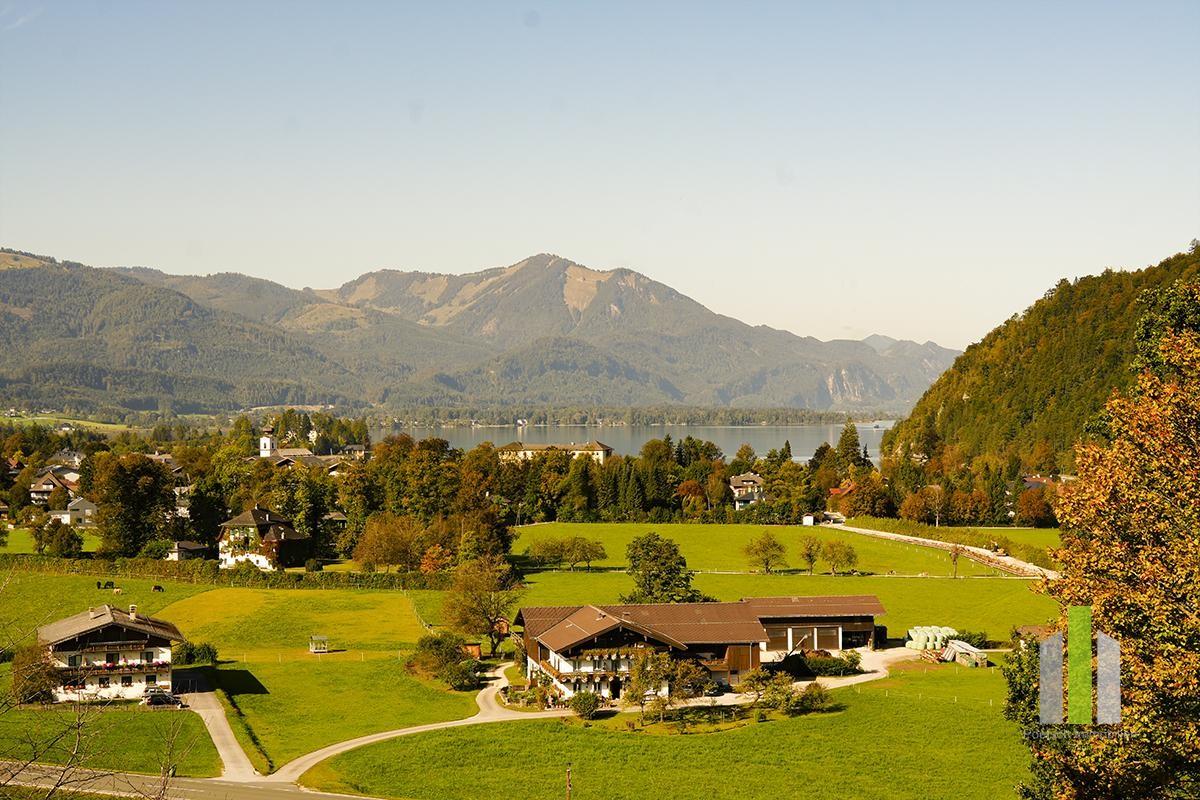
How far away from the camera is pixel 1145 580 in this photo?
57.1ft

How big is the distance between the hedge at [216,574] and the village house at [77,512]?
32.8 metres

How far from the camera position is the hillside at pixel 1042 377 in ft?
468

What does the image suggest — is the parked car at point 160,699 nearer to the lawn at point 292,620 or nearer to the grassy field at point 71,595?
the lawn at point 292,620

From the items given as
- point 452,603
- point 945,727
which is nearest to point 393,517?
point 452,603

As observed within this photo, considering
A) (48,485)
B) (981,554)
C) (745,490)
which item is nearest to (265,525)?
(48,485)

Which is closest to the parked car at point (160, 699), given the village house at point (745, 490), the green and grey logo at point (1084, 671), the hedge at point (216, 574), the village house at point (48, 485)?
the hedge at point (216, 574)

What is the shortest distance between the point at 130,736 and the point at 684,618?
78.6 feet

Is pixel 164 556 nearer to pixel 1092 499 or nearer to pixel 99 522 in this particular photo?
pixel 99 522

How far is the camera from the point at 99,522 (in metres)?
79.1

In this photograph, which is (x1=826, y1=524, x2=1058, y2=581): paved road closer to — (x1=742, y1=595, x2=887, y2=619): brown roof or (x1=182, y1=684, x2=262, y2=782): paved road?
(x1=742, y1=595, x2=887, y2=619): brown roof

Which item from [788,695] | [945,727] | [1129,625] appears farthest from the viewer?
[788,695]

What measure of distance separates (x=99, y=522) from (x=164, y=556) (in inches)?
217

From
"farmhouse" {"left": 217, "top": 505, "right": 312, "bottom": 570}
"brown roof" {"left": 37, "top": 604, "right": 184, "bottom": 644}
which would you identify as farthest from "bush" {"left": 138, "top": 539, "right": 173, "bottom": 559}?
"brown roof" {"left": 37, "top": 604, "right": 184, "bottom": 644}

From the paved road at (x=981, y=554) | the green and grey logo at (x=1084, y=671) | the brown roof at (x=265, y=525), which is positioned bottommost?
the paved road at (x=981, y=554)
